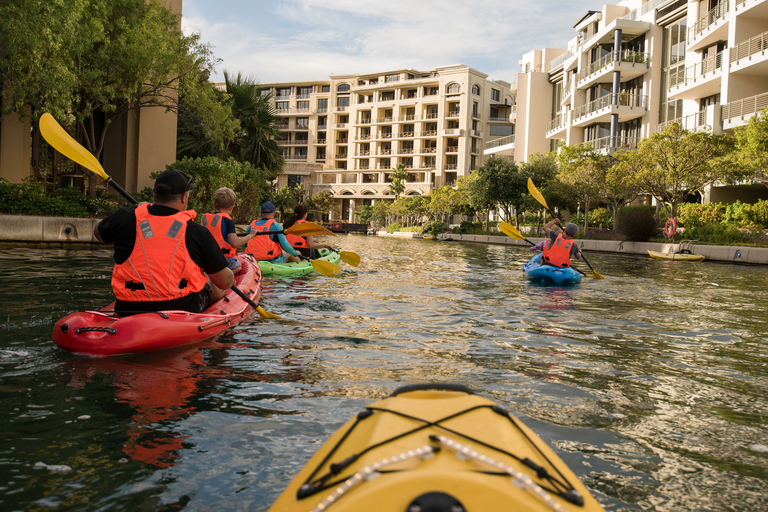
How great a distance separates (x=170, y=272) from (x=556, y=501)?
14.7ft

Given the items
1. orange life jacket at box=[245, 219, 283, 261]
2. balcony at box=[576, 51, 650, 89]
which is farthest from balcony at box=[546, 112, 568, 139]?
orange life jacket at box=[245, 219, 283, 261]

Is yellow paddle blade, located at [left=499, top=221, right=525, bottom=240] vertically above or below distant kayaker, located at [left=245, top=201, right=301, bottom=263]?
above

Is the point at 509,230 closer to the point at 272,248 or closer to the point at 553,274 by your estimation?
the point at 553,274

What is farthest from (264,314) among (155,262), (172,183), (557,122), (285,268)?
(557,122)

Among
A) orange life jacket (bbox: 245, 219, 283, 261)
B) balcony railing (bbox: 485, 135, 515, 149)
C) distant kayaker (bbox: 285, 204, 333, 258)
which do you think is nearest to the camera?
orange life jacket (bbox: 245, 219, 283, 261)

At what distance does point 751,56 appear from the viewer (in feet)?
89.9

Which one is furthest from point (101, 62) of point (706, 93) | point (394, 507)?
point (706, 93)

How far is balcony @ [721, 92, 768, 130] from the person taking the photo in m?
27.0

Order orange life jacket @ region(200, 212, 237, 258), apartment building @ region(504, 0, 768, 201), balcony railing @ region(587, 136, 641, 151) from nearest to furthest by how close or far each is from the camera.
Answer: orange life jacket @ region(200, 212, 237, 258) < apartment building @ region(504, 0, 768, 201) < balcony railing @ region(587, 136, 641, 151)

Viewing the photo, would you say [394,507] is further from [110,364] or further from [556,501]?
[110,364]

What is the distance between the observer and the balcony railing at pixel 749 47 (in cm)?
2698

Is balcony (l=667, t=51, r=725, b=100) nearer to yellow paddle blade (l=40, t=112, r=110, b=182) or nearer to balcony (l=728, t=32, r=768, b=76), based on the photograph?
balcony (l=728, t=32, r=768, b=76)

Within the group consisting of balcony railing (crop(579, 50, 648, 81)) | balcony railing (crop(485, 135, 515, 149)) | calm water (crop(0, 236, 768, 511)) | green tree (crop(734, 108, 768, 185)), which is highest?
balcony railing (crop(579, 50, 648, 81))

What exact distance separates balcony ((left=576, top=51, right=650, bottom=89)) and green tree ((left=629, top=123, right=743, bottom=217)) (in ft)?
47.4
